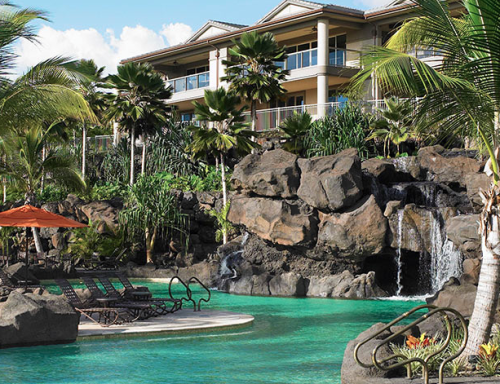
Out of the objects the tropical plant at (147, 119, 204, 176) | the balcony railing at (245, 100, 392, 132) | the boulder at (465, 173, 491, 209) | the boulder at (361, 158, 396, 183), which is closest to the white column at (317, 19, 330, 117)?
the balcony railing at (245, 100, 392, 132)

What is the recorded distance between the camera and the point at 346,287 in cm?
2031

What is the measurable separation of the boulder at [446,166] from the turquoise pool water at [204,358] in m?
9.42

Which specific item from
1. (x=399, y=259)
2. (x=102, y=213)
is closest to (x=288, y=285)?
(x=399, y=259)

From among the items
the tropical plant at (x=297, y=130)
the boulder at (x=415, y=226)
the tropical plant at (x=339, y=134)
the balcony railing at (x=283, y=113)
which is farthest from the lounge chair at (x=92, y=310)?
the balcony railing at (x=283, y=113)

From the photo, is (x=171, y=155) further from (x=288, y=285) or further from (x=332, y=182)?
(x=332, y=182)

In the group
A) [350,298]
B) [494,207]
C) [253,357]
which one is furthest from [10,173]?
[494,207]

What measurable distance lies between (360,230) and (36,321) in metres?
11.2

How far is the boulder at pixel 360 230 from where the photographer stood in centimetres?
2042

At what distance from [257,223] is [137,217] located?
7.11 meters

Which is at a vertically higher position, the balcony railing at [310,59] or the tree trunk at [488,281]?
the balcony railing at [310,59]

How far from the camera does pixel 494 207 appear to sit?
8.63 meters

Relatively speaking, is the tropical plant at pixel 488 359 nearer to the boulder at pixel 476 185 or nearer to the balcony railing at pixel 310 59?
the boulder at pixel 476 185

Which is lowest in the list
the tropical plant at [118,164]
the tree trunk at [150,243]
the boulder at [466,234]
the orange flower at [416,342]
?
the orange flower at [416,342]

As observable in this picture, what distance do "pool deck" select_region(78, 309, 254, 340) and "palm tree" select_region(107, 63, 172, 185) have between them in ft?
52.4
